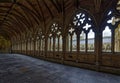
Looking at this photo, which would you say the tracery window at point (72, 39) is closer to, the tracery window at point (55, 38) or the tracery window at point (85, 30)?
the tracery window at point (85, 30)

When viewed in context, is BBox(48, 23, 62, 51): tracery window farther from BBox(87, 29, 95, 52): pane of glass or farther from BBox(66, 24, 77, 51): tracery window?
BBox(87, 29, 95, 52): pane of glass

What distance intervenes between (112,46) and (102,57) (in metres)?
0.69

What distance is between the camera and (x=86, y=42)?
689cm

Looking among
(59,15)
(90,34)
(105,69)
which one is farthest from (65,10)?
(105,69)

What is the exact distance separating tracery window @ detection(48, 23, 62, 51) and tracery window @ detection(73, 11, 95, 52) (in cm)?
205

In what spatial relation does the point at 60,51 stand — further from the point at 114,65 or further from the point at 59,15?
the point at 114,65

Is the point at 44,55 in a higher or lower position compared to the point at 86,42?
lower

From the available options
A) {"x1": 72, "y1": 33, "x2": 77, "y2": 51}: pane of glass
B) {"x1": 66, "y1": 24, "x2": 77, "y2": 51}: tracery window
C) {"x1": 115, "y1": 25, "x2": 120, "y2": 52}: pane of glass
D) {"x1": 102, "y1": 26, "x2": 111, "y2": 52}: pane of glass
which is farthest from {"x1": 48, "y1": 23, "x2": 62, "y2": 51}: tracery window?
{"x1": 115, "y1": 25, "x2": 120, "y2": 52}: pane of glass

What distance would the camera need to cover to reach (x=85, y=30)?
696cm

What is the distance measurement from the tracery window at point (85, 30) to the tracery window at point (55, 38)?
2054 mm

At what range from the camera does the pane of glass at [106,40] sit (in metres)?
5.88

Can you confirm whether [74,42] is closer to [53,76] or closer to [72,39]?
[72,39]

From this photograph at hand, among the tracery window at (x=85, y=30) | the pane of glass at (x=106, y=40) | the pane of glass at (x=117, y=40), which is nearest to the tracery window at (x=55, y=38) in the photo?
the tracery window at (x=85, y=30)

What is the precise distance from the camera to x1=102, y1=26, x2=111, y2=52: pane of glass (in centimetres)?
588
